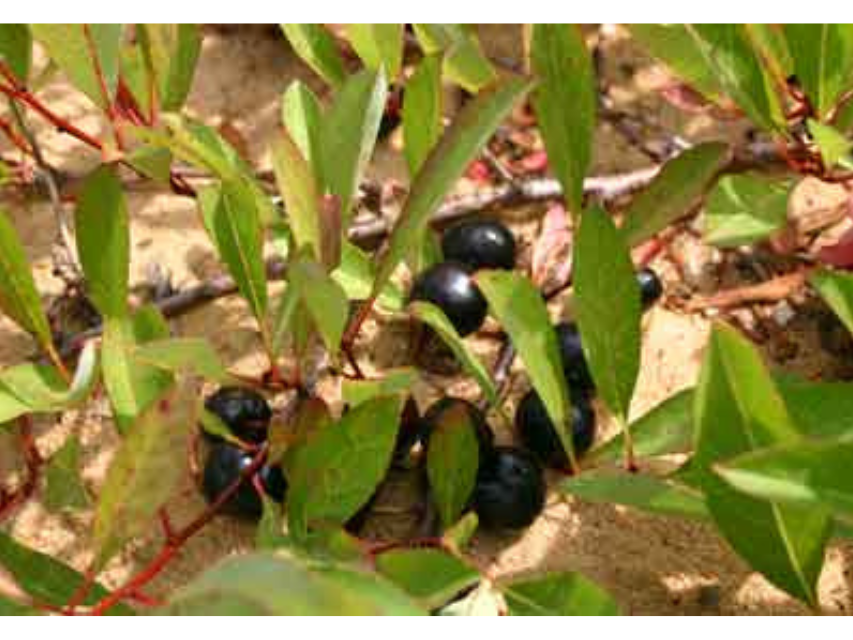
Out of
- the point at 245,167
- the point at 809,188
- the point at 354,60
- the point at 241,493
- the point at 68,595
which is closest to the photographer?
the point at 68,595

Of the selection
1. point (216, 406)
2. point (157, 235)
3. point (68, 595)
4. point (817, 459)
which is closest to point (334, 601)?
point (817, 459)

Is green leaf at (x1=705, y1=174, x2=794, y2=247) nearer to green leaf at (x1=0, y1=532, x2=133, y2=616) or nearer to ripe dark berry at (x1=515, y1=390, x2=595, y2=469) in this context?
ripe dark berry at (x1=515, y1=390, x2=595, y2=469)

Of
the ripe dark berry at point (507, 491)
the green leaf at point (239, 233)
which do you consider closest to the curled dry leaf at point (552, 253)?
the ripe dark berry at point (507, 491)

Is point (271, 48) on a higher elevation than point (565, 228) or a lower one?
higher

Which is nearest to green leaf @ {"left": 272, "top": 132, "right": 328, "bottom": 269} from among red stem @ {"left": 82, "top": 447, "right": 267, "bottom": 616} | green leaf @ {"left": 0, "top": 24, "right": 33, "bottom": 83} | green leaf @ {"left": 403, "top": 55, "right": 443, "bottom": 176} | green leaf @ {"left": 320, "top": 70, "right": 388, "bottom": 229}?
green leaf @ {"left": 320, "top": 70, "right": 388, "bottom": 229}

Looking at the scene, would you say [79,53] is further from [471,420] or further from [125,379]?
[471,420]

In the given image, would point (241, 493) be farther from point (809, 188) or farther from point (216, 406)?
point (809, 188)
